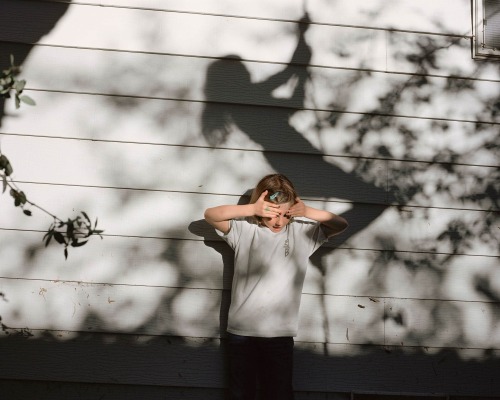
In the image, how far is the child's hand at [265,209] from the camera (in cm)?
282

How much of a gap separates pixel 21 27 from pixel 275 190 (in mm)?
1758

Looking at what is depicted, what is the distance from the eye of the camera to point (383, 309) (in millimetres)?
3180

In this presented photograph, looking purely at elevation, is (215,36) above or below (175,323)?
above

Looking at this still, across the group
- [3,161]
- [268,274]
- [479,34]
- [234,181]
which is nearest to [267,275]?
[268,274]

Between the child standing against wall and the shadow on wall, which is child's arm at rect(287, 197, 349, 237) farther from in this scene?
the shadow on wall

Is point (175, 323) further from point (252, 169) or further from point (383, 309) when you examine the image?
point (383, 309)

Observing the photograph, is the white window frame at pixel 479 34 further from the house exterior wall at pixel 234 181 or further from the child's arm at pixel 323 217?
the child's arm at pixel 323 217

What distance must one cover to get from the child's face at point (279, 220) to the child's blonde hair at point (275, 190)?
0.03 m

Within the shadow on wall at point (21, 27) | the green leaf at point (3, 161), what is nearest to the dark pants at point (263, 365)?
the green leaf at point (3, 161)

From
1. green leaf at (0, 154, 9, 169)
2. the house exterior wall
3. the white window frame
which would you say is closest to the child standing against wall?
the house exterior wall

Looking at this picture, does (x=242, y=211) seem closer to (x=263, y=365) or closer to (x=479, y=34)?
(x=263, y=365)

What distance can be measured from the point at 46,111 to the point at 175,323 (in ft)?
4.73

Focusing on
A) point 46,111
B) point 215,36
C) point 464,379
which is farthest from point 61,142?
point 464,379

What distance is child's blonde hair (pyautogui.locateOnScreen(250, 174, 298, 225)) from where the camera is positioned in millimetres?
2854
